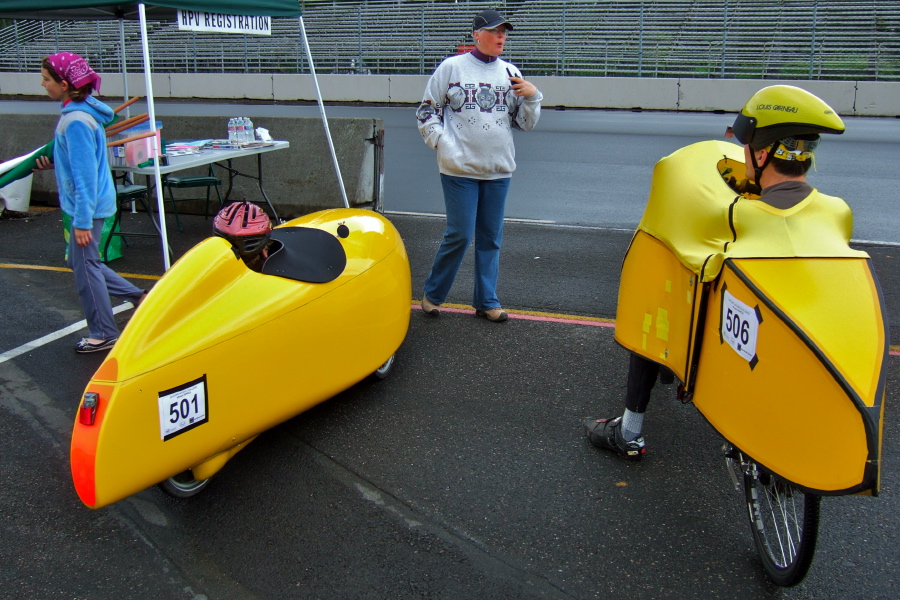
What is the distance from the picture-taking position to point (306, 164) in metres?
8.67

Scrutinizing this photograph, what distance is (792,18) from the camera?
21922 millimetres

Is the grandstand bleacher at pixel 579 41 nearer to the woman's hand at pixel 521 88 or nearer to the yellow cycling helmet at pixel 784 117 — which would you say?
the woman's hand at pixel 521 88

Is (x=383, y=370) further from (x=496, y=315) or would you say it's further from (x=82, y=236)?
(x=82, y=236)

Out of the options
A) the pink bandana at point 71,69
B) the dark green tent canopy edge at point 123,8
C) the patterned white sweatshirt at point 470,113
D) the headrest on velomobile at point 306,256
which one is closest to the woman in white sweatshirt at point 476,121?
the patterned white sweatshirt at point 470,113

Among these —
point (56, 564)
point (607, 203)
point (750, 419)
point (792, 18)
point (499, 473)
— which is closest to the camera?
point (750, 419)

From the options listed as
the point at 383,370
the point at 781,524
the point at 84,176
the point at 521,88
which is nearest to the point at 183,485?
the point at 383,370

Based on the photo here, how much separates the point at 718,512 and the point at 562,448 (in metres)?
0.79

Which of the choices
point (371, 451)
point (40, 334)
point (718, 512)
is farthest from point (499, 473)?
point (40, 334)

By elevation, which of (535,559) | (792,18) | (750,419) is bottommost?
(535,559)

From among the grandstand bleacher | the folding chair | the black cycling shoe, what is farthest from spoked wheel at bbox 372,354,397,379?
the grandstand bleacher

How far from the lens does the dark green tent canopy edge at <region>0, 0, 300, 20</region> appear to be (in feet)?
19.4

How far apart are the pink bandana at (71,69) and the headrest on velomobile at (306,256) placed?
1.57 meters

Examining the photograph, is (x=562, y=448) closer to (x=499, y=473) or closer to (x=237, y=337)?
(x=499, y=473)

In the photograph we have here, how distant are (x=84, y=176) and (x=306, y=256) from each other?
1.65m
